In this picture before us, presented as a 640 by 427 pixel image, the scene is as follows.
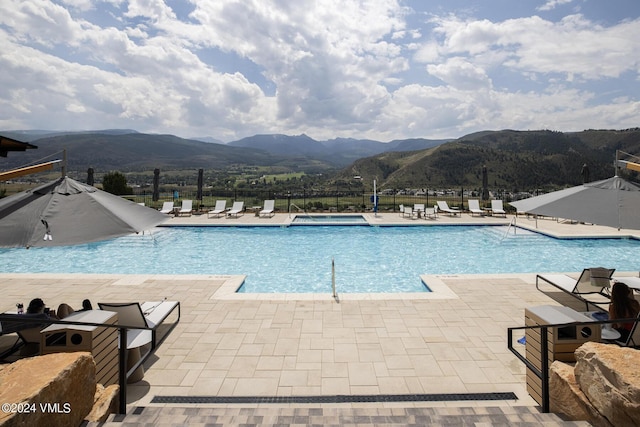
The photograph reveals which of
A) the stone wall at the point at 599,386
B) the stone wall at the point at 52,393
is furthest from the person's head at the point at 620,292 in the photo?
the stone wall at the point at 52,393

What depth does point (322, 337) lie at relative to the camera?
4.68 meters

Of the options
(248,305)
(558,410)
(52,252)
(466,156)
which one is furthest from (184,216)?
(466,156)

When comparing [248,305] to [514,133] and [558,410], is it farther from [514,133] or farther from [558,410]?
[514,133]

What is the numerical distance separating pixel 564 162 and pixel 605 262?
5234 centimetres

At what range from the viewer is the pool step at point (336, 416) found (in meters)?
2.84

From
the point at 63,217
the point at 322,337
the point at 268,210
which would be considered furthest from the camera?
the point at 268,210

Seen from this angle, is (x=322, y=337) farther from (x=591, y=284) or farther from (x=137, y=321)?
(x=591, y=284)

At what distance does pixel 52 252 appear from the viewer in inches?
454

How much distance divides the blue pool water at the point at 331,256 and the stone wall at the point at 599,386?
4.73 m

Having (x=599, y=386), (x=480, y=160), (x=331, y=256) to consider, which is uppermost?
(x=480, y=160)

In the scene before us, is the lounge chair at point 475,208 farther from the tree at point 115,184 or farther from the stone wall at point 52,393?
the tree at point 115,184

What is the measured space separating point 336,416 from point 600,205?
192 inches

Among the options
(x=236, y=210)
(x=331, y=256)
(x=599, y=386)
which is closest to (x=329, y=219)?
(x=236, y=210)

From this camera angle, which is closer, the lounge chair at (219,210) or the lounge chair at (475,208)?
the lounge chair at (475,208)
